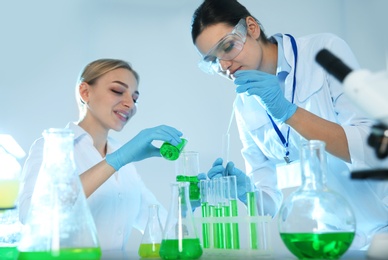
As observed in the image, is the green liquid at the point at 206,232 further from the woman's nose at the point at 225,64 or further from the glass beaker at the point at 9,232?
the woman's nose at the point at 225,64

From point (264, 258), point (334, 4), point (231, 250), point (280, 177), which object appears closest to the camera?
point (264, 258)

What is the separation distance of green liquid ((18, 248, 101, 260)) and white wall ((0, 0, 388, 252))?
91.7 inches

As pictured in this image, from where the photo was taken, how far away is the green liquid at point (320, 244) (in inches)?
37.4

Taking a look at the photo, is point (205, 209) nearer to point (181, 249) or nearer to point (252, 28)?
point (181, 249)

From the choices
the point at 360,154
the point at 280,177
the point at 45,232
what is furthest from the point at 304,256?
the point at 280,177

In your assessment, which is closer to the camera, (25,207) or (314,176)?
(314,176)

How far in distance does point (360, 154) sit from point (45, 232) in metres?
1.16

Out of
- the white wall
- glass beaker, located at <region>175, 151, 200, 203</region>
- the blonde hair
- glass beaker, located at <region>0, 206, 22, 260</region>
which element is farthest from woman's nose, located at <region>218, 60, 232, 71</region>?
the white wall

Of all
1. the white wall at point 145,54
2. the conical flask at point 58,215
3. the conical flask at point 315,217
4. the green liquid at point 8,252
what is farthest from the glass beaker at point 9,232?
the white wall at point 145,54

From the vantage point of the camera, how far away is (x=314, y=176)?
101 cm

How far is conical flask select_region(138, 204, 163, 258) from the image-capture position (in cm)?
135

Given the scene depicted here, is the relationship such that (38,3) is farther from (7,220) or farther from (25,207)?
(7,220)

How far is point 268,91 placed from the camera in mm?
1813

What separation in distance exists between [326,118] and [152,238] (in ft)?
3.27
